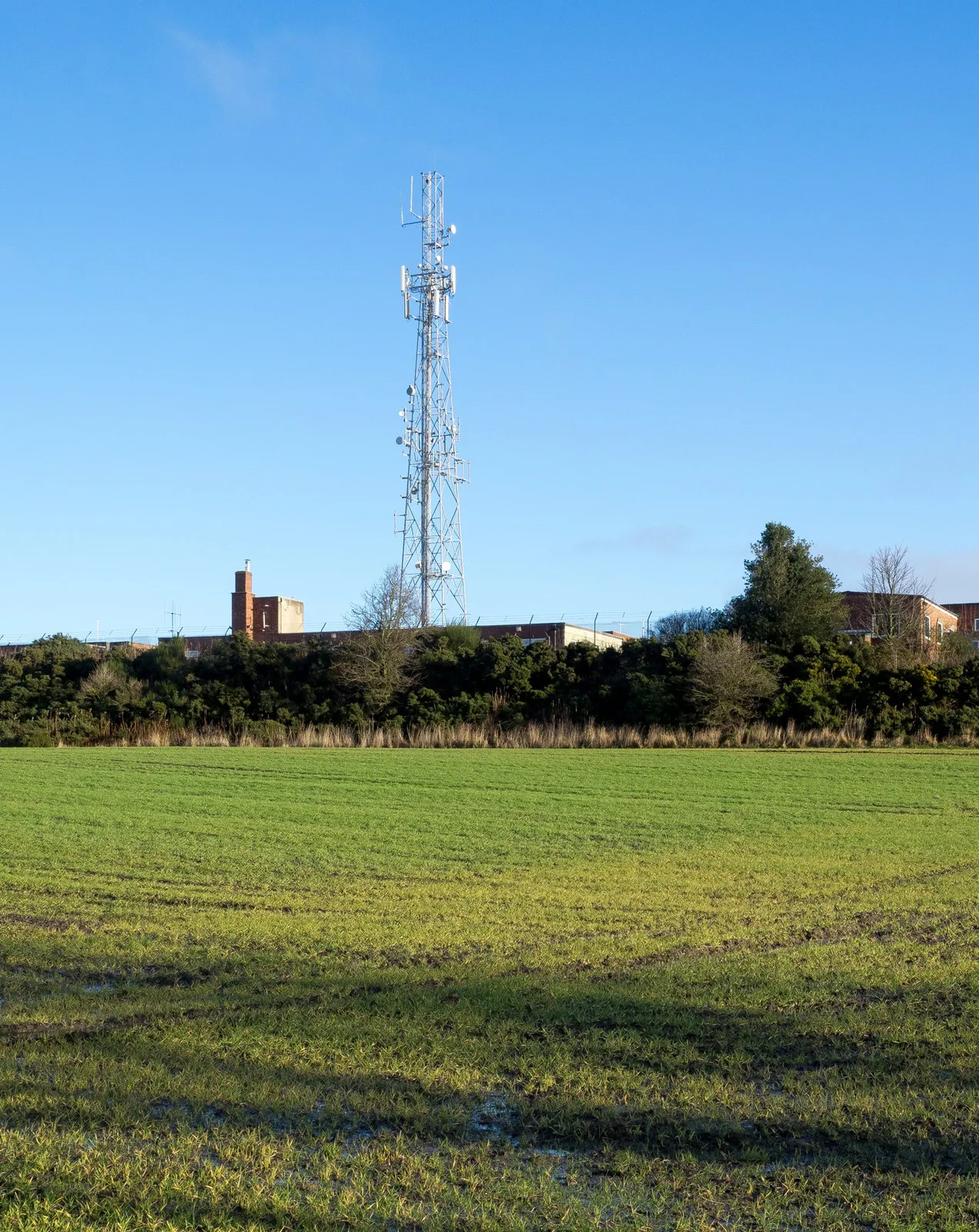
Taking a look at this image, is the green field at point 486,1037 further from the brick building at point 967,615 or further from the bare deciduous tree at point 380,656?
the brick building at point 967,615

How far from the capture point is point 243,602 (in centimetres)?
7162

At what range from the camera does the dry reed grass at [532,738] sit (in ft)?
132

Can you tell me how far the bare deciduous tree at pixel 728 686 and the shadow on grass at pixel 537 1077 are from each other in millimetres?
34941

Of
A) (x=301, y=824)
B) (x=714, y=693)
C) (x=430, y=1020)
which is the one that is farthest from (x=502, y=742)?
(x=430, y=1020)

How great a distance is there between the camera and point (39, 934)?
941cm

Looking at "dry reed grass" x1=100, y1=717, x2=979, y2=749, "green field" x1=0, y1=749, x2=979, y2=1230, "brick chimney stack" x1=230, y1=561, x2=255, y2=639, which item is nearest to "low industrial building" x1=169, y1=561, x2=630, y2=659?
"brick chimney stack" x1=230, y1=561, x2=255, y2=639

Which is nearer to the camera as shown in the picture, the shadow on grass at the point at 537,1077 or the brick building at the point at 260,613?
the shadow on grass at the point at 537,1077

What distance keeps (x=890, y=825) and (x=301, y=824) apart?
9717 millimetres

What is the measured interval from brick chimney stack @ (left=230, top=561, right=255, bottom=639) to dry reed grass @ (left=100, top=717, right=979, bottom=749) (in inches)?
860

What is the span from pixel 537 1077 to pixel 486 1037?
0.75m

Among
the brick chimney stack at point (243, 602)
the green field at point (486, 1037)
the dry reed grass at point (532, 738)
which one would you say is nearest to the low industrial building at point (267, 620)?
the brick chimney stack at point (243, 602)

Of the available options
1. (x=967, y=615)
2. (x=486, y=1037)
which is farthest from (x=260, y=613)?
(x=486, y=1037)

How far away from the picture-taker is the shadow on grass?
4.84 metres

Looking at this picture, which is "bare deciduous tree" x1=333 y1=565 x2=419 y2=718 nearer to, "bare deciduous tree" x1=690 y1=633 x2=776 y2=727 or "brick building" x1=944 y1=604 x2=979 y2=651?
"bare deciduous tree" x1=690 y1=633 x2=776 y2=727
